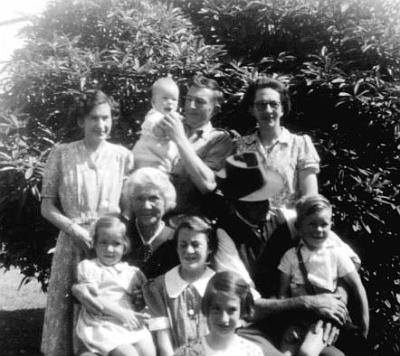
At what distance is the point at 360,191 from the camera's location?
5594 millimetres

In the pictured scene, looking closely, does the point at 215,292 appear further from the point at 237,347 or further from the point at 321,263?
the point at 321,263

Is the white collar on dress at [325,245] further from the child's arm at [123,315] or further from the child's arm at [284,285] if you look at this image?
the child's arm at [123,315]

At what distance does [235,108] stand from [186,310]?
8.50 feet

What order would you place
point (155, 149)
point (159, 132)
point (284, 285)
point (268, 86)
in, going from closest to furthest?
point (284, 285) → point (268, 86) → point (159, 132) → point (155, 149)

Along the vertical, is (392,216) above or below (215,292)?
above

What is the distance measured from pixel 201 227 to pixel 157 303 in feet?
1.76

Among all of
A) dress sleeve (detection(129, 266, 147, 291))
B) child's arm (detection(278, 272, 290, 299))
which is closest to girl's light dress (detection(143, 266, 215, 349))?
dress sleeve (detection(129, 266, 147, 291))

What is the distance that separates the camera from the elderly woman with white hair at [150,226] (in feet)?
13.5

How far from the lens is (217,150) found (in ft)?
15.2

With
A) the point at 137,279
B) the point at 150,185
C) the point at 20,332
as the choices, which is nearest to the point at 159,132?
the point at 150,185

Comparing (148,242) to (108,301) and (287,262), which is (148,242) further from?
(287,262)

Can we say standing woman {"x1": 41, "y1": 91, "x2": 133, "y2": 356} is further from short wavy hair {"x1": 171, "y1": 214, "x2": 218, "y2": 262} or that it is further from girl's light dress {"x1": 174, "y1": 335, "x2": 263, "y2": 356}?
girl's light dress {"x1": 174, "y1": 335, "x2": 263, "y2": 356}

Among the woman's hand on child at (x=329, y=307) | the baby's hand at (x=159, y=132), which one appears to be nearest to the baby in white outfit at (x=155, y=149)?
the baby's hand at (x=159, y=132)

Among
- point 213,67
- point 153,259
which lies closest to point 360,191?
point 213,67
